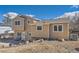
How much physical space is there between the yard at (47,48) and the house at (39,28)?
0.25 feet

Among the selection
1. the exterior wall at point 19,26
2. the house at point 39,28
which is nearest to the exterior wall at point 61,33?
the house at point 39,28

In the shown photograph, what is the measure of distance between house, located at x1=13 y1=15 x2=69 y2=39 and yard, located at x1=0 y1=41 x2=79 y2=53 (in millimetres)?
75

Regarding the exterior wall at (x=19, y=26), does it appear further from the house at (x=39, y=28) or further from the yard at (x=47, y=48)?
the yard at (x=47, y=48)

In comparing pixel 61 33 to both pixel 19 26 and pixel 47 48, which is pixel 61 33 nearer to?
pixel 47 48

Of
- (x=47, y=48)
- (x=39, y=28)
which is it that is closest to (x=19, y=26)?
(x=39, y=28)

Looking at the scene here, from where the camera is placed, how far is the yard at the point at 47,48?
34.2ft

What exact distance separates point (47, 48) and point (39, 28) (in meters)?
0.24

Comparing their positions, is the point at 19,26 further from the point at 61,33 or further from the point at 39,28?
the point at 61,33

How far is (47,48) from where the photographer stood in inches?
411

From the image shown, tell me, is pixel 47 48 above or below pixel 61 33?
below

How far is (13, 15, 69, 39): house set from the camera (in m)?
10.4

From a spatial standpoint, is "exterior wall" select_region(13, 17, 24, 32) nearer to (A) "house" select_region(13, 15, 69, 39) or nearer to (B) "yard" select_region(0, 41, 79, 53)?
(A) "house" select_region(13, 15, 69, 39)

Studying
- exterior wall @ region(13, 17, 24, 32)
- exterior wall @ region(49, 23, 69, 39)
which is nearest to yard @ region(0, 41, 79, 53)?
exterior wall @ region(49, 23, 69, 39)
